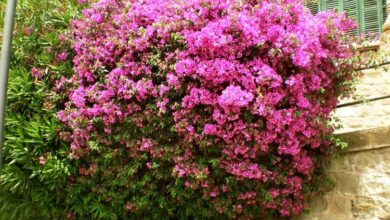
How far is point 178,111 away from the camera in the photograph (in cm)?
409

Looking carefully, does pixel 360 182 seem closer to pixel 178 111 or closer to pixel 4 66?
pixel 178 111

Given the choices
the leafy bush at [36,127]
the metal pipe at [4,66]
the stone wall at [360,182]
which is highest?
the metal pipe at [4,66]

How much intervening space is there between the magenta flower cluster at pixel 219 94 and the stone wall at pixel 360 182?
0.82ft

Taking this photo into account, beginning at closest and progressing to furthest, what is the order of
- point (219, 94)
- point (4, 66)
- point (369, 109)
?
point (4, 66)
point (219, 94)
point (369, 109)

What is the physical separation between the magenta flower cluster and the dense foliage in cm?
1

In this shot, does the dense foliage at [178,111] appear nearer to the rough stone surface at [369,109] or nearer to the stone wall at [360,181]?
the stone wall at [360,181]

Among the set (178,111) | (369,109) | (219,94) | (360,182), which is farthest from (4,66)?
(369,109)

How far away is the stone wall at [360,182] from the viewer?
4.29m

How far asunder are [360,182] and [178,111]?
1.72 metres

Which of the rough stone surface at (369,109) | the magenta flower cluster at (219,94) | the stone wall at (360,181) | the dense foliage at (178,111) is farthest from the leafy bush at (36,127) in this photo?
the rough stone surface at (369,109)

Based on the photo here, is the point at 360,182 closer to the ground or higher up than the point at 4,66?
closer to the ground

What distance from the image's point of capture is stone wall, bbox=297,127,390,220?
4289 millimetres

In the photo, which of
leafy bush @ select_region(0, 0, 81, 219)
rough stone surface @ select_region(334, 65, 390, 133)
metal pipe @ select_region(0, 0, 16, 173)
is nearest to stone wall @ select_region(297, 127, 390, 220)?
rough stone surface @ select_region(334, 65, 390, 133)

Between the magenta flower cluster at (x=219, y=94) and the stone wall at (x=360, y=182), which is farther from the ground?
the magenta flower cluster at (x=219, y=94)
